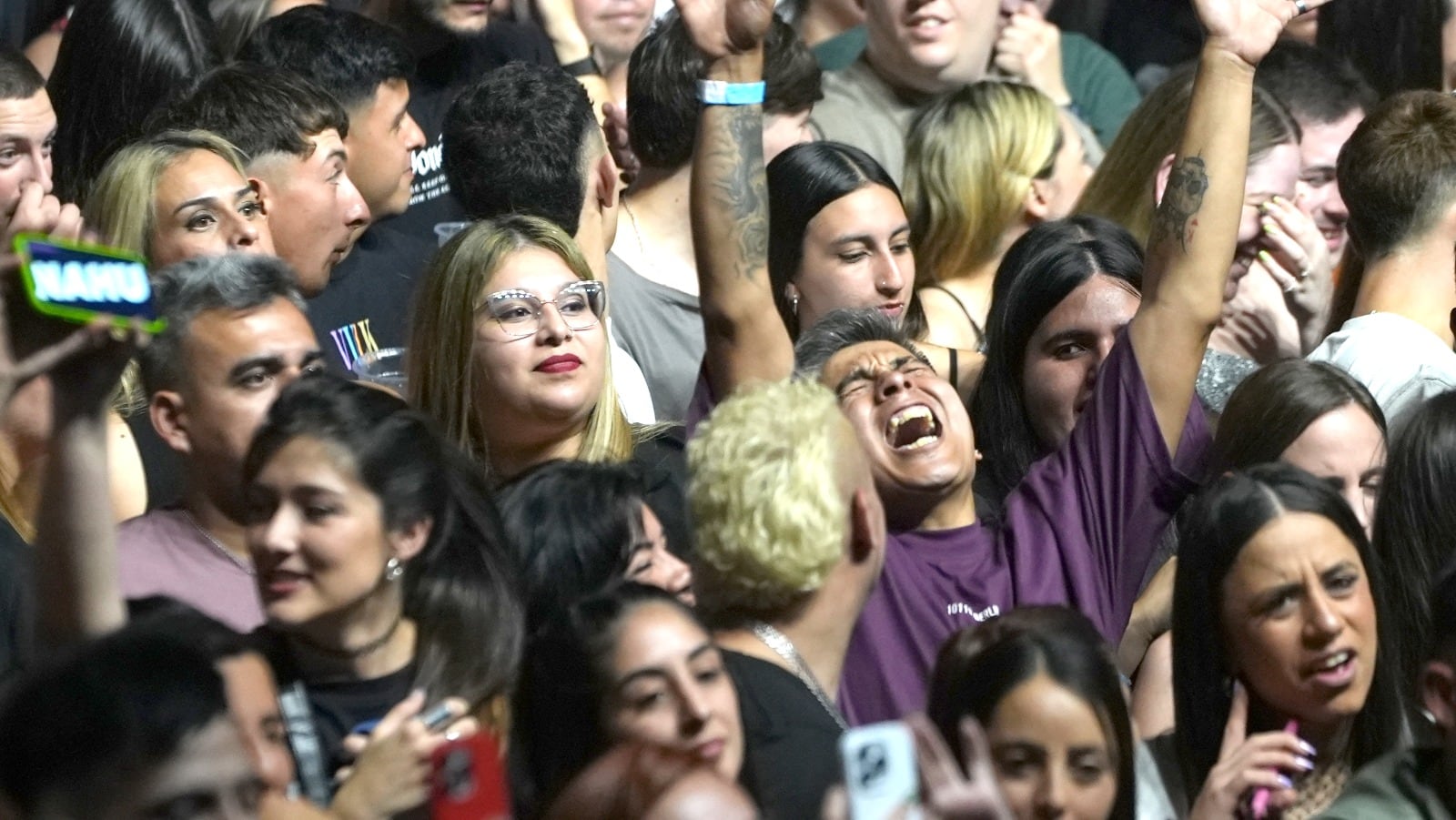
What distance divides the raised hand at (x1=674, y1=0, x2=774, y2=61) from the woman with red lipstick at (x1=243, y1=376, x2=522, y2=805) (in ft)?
3.84

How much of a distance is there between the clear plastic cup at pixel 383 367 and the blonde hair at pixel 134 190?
515 millimetres

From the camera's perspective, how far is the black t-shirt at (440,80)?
607 cm

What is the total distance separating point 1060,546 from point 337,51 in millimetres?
2311

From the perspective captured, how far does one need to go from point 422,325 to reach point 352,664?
4.09 ft

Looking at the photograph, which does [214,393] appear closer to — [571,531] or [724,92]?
[571,531]

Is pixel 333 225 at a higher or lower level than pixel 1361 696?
higher

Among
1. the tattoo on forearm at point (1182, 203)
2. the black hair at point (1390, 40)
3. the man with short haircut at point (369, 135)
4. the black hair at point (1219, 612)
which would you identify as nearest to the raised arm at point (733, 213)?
the tattoo on forearm at point (1182, 203)

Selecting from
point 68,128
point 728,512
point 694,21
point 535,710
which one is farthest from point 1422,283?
→ point 68,128

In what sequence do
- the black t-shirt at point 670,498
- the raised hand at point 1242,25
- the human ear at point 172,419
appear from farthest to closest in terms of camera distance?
1. the raised hand at point 1242,25
2. the black t-shirt at point 670,498
3. the human ear at point 172,419

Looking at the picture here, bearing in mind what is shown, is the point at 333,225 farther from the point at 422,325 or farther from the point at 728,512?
the point at 728,512

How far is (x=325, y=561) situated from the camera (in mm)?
3537

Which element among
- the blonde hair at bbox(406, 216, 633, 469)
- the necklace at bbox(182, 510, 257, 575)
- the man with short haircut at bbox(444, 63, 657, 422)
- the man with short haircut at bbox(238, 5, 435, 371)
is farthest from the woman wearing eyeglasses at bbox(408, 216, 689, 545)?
the man with short haircut at bbox(238, 5, 435, 371)

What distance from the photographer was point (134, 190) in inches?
185

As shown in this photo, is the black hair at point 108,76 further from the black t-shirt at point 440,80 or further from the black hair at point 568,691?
the black hair at point 568,691
